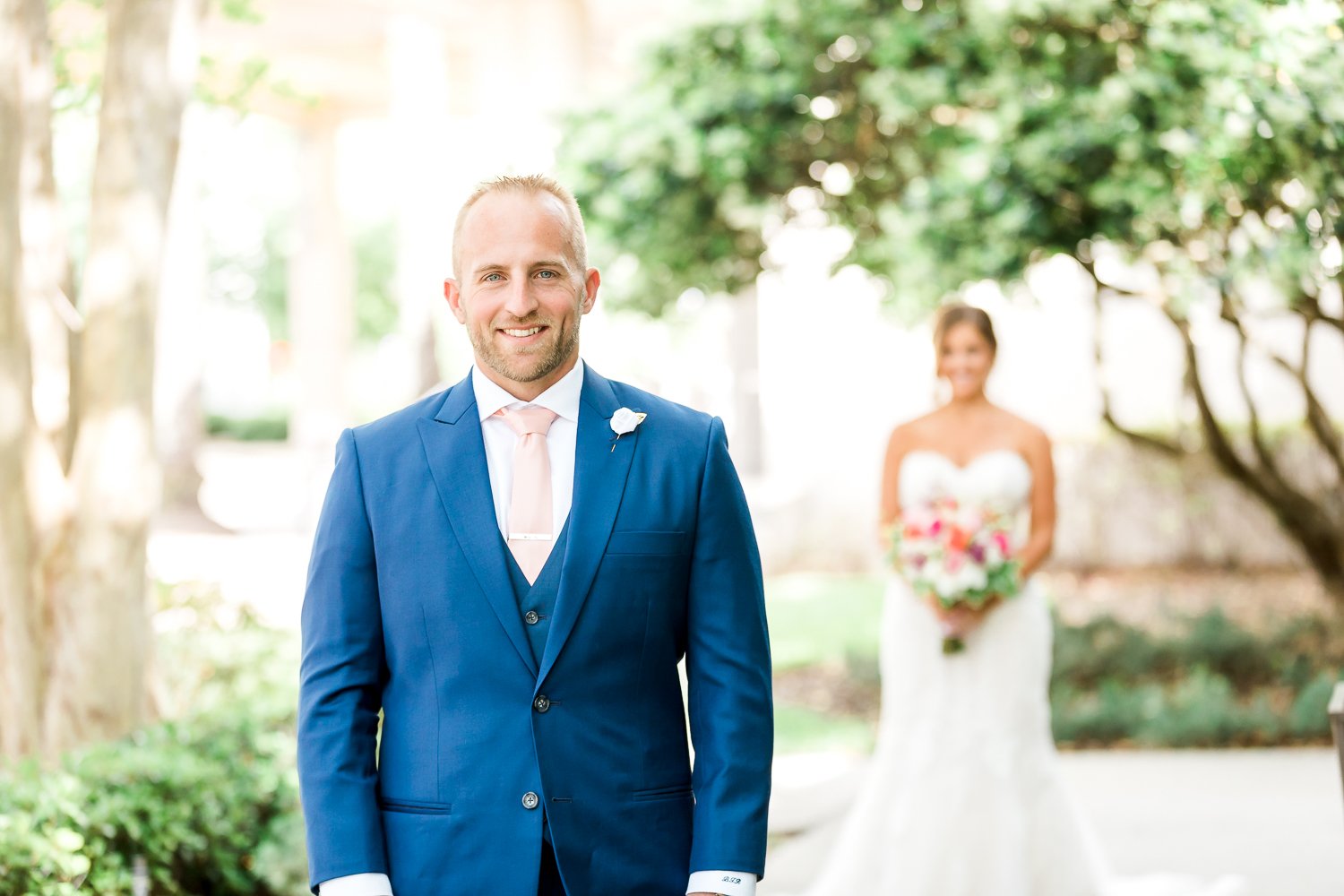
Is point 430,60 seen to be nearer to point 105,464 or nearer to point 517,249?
point 105,464

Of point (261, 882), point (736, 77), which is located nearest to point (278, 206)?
point (736, 77)

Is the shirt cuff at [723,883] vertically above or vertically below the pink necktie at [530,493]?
below

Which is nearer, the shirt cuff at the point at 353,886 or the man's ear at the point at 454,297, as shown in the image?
the shirt cuff at the point at 353,886

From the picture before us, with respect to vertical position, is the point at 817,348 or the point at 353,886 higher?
the point at 817,348

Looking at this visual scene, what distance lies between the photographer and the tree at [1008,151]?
726 cm

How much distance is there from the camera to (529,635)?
2891mm

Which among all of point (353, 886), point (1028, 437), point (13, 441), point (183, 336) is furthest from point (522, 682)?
point (183, 336)

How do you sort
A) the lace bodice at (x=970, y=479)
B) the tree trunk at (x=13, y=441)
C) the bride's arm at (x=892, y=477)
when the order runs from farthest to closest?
the bride's arm at (x=892, y=477) < the lace bodice at (x=970, y=479) < the tree trunk at (x=13, y=441)

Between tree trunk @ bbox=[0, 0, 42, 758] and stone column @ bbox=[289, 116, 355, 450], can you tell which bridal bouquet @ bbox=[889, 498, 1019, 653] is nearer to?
tree trunk @ bbox=[0, 0, 42, 758]

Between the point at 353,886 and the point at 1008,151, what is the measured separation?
6.89 meters

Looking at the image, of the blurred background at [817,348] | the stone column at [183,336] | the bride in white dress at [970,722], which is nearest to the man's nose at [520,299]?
the blurred background at [817,348]

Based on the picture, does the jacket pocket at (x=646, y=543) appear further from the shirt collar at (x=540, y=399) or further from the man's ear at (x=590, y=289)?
the man's ear at (x=590, y=289)

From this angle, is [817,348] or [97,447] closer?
[97,447]

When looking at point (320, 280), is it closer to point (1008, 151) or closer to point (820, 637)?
point (820, 637)
